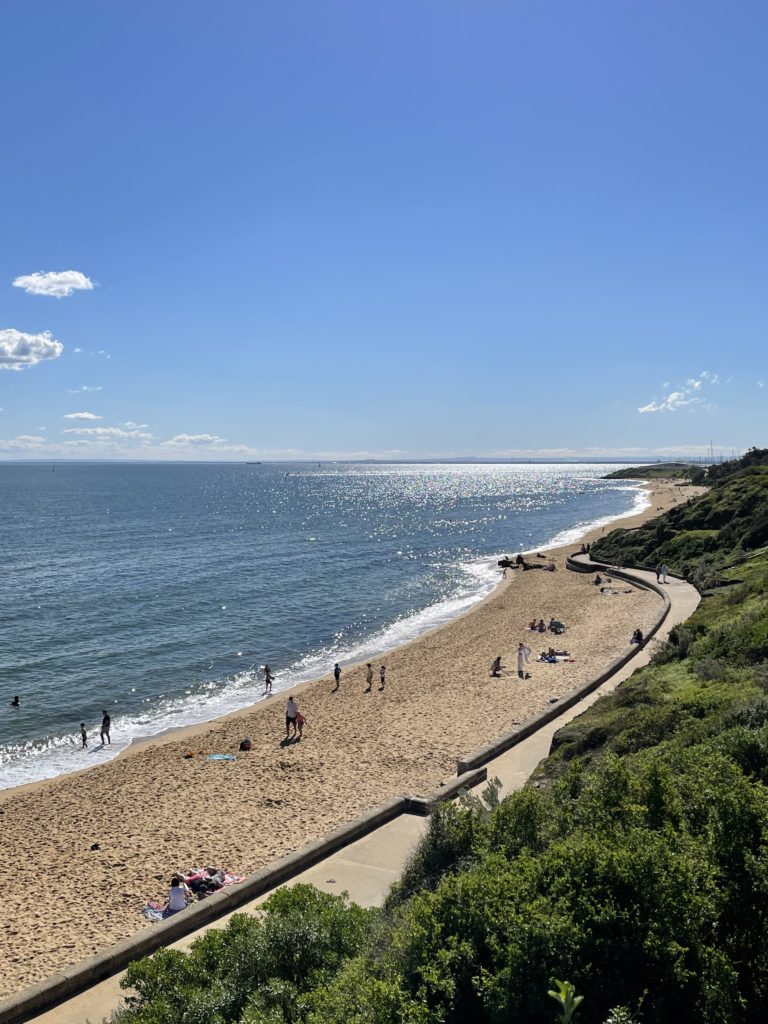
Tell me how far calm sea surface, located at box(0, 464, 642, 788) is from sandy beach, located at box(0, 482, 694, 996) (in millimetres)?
2842

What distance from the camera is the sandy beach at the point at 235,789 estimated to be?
12586 mm

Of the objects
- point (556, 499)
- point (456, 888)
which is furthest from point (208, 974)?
point (556, 499)

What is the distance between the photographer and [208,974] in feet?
20.9

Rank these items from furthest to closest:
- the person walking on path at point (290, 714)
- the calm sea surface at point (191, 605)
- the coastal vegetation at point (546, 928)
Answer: the calm sea surface at point (191, 605)
the person walking on path at point (290, 714)
the coastal vegetation at point (546, 928)

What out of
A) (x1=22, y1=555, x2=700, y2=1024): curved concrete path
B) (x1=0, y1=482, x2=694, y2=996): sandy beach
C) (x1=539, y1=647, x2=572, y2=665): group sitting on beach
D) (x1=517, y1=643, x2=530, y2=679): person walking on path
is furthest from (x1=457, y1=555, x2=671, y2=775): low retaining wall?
(x1=517, y1=643, x2=530, y2=679): person walking on path

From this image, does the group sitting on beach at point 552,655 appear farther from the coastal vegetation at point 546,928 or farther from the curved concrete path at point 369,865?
the coastal vegetation at point 546,928

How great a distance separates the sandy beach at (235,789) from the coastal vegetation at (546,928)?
459 cm

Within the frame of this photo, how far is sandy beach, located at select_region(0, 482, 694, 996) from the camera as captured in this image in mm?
→ 12586

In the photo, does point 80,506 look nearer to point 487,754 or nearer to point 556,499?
point 556,499

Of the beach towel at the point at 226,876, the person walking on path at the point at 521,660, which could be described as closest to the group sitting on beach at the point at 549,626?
the person walking on path at the point at 521,660

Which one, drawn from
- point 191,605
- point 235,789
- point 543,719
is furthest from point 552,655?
point 191,605

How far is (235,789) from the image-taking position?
57.3 feet

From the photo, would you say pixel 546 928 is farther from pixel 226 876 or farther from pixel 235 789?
pixel 235 789

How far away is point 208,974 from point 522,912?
9.91 feet
